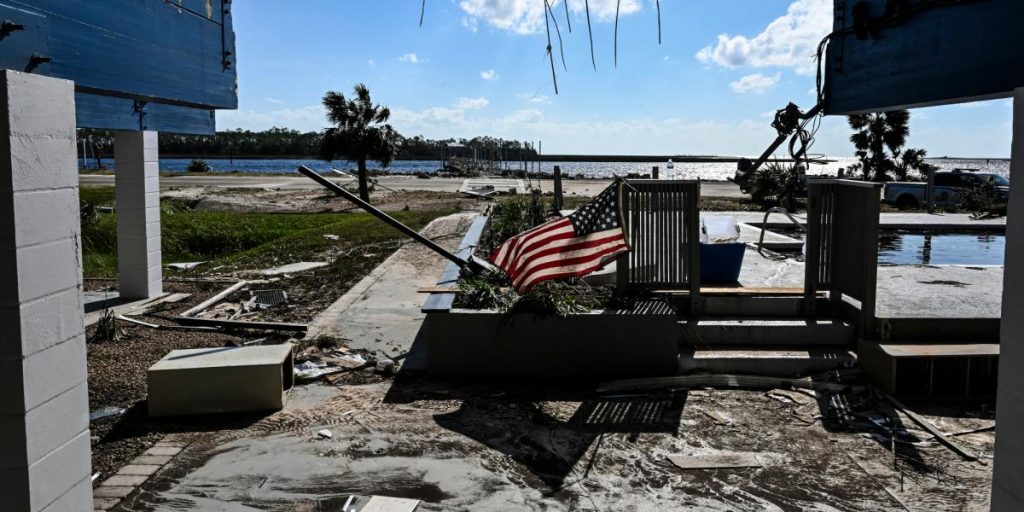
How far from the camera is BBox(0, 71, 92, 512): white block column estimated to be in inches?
156

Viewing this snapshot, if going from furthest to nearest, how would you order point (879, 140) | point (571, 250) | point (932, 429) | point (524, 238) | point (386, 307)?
point (879, 140) → point (386, 307) → point (524, 238) → point (571, 250) → point (932, 429)

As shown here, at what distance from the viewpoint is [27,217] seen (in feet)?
13.3

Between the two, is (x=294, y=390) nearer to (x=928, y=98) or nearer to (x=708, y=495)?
(x=708, y=495)

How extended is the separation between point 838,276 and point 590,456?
4.34m

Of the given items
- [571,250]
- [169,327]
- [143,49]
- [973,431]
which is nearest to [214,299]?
[169,327]

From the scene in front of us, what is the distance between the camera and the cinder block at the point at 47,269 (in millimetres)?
4020

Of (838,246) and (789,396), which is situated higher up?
(838,246)

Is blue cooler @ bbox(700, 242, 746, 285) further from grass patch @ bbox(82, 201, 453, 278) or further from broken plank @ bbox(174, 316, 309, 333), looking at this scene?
grass patch @ bbox(82, 201, 453, 278)

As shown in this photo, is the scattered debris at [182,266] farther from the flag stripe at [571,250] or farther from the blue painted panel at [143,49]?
the flag stripe at [571,250]

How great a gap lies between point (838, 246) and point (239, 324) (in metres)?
7.49

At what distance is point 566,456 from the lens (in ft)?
21.9

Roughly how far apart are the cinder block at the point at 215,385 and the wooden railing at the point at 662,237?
13.2 ft

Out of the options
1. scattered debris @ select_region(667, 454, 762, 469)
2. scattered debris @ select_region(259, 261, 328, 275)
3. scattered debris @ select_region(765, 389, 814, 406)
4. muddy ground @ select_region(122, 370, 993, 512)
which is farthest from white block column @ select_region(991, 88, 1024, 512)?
scattered debris @ select_region(259, 261, 328, 275)

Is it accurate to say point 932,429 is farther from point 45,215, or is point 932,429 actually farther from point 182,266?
point 182,266
